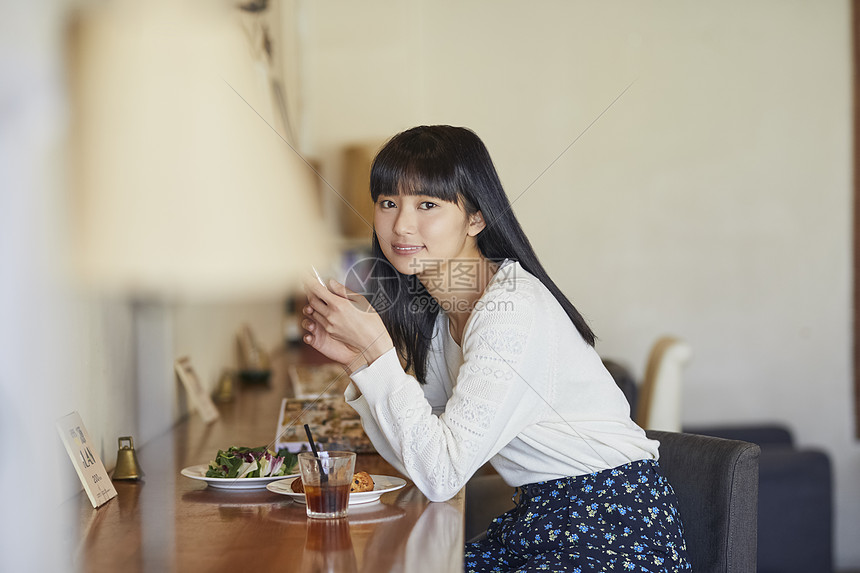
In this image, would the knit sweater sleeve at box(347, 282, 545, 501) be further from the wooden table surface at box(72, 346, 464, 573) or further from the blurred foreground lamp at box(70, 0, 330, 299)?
the blurred foreground lamp at box(70, 0, 330, 299)

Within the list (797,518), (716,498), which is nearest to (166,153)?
(716,498)

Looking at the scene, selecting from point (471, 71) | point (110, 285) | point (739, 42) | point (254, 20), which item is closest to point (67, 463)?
point (110, 285)

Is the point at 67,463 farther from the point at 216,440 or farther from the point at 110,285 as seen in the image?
the point at 216,440

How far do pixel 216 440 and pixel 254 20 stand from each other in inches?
57.2

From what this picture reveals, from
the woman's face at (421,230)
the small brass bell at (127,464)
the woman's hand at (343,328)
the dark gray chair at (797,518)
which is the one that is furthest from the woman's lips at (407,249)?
the dark gray chair at (797,518)

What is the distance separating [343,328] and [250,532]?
0.98 ft

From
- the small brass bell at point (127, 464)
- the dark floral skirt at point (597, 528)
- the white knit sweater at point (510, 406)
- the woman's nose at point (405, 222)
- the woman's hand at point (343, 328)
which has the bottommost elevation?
the dark floral skirt at point (597, 528)

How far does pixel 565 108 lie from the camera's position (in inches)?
143

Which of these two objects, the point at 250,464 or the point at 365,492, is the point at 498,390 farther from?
the point at 250,464

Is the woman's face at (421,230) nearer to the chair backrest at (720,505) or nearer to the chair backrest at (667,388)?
the chair backrest at (720,505)

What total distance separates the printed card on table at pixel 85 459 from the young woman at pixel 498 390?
1.15 feet

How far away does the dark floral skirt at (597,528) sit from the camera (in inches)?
47.6

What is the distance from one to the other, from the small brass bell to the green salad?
0.41 ft

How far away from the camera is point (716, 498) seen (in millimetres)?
1345
